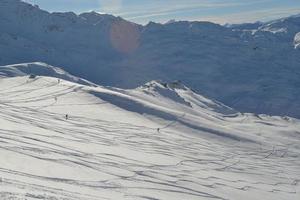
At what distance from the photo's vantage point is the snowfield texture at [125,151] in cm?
3109

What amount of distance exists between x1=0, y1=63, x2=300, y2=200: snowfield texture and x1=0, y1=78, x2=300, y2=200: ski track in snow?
0.11 m

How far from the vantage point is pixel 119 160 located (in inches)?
1711

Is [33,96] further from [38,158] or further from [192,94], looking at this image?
[192,94]

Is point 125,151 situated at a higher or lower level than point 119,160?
lower

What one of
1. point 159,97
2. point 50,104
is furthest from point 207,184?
point 159,97

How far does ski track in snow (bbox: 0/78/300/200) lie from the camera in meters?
30.1

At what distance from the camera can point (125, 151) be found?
50312mm

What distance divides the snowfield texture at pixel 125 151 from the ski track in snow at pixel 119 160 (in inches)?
4.4

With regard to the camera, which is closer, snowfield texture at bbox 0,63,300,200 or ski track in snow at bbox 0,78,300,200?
ski track in snow at bbox 0,78,300,200

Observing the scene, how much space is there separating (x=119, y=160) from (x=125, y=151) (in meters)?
6.85

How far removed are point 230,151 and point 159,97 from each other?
49.3 m

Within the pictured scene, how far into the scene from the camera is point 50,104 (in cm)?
8112

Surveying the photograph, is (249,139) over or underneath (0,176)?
underneath

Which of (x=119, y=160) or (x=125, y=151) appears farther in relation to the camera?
(x=125, y=151)
